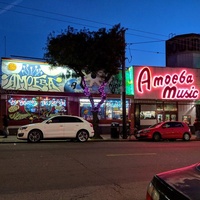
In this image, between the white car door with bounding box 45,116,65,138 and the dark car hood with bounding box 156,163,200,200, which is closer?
the dark car hood with bounding box 156,163,200,200

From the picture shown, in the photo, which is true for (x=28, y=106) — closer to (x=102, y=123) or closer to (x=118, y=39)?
(x=102, y=123)

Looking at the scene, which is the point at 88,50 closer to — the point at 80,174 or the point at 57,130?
the point at 57,130

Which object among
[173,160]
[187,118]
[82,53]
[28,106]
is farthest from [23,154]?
[187,118]

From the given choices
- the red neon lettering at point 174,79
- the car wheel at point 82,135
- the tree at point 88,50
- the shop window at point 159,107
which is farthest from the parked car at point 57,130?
the red neon lettering at point 174,79

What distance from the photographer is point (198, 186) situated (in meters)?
3.26

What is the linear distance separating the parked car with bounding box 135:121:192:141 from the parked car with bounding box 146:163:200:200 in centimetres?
1785

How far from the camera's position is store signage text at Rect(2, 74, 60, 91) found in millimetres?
23547

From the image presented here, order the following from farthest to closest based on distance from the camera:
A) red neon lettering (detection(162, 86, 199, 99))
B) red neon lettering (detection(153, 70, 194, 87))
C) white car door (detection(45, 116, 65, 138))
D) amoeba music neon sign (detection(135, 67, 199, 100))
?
red neon lettering (detection(162, 86, 199, 99)), red neon lettering (detection(153, 70, 194, 87)), amoeba music neon sign (detection(135, 67, 199, 100)), white car door (detection(45, 116, 65, 138))

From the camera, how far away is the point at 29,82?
24188mm

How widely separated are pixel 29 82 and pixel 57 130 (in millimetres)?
6895

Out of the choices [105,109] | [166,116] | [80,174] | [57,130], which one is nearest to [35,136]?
[57,130]

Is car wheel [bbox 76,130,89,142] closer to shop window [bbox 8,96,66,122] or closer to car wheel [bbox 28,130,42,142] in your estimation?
car wheel [bbox 28,130,42,142]

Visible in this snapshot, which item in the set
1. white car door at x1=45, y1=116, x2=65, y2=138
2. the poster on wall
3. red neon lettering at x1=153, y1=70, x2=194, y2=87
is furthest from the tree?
red neon lettering at x1=153, y1=70, x2=194, y2=87

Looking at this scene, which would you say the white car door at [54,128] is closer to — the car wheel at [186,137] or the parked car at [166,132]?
the parked car at [166,132]
